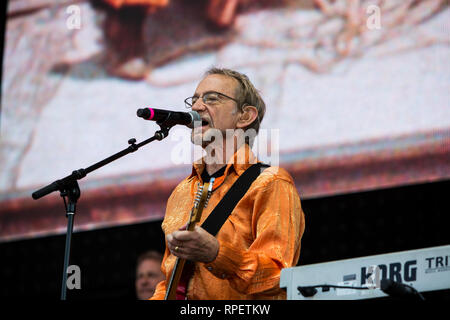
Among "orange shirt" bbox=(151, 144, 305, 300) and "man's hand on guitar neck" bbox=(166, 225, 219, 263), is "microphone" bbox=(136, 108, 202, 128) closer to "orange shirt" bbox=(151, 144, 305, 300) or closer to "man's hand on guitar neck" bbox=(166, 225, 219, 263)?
"orange shirt" bbox=(151, 144, 305, 300)

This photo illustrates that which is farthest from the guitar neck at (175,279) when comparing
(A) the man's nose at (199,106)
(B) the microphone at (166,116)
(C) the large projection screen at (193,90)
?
(C) the large projection screen at (193,90)

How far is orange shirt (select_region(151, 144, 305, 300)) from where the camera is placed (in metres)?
2.45

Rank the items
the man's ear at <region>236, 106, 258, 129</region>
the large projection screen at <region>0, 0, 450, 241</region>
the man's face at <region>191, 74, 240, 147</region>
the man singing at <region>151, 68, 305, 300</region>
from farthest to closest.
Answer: the large projection screen at <region>0, 0, 450, 241</region> → the man's ear at <region>236, 106, 258, 129</region> → the man's face at <region>191, 74, 240, 147</region> → the man singing at <region>151, 68, 305, 300</region>

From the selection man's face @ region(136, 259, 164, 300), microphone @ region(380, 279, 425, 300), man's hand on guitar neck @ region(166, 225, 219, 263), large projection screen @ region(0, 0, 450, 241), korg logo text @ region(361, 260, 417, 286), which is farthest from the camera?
man's face @ region(136, 259, 164, 300)

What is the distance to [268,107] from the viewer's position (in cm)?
468

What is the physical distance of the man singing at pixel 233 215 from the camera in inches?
95.0

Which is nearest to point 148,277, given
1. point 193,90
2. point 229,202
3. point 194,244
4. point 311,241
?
point 311,241

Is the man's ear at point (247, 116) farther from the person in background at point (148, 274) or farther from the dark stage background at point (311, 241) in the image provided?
the person in background at point (148, 274)

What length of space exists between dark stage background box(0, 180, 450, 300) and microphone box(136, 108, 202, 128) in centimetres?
209

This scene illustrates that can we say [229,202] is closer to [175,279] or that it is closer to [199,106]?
[175,279]

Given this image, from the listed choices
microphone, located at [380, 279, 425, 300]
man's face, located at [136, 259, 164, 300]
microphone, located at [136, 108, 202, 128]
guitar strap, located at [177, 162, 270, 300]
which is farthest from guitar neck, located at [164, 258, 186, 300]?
man's face, located at [136, 259, 164, 300]
